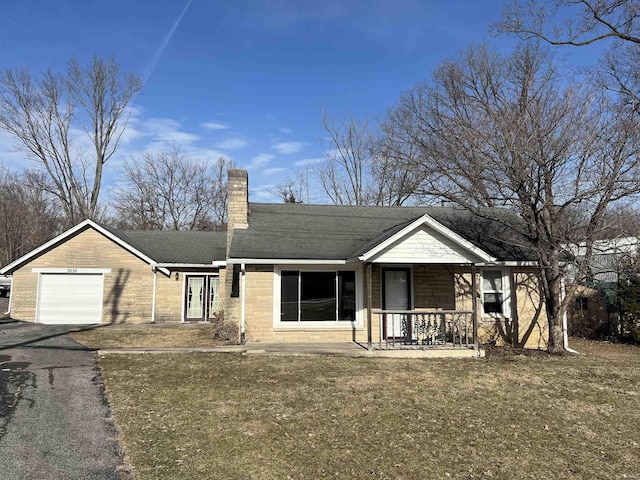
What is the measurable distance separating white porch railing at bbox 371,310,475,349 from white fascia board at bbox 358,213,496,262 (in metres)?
1.58

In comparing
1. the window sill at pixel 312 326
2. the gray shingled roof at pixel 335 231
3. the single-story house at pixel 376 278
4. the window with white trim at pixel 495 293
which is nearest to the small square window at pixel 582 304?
the gray shingled roof at pixel 335 231

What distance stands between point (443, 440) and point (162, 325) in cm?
1538

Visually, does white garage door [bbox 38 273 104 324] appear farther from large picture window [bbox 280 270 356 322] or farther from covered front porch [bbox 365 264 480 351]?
covered front porch [bbox 365 264 480 351]

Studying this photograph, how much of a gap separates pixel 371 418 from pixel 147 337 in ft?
34.7

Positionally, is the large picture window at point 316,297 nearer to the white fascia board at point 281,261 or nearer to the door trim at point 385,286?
the white fascia board at point 281,261

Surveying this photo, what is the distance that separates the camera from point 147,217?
39.5m

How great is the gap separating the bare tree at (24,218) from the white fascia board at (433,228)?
36.6m

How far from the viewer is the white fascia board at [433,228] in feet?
37.4

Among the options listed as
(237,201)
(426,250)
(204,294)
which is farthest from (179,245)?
(426,250)

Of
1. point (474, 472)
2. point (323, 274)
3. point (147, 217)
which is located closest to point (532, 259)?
point (323, 274)

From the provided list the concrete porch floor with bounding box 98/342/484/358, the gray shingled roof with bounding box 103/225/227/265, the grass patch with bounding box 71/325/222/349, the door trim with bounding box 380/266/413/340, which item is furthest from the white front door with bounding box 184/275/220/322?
the door trim with bounding box 380/266/413/340

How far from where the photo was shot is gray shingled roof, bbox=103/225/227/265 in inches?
792

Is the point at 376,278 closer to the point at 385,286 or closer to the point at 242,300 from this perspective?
the point at 385,286

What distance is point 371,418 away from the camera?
6527 mm
